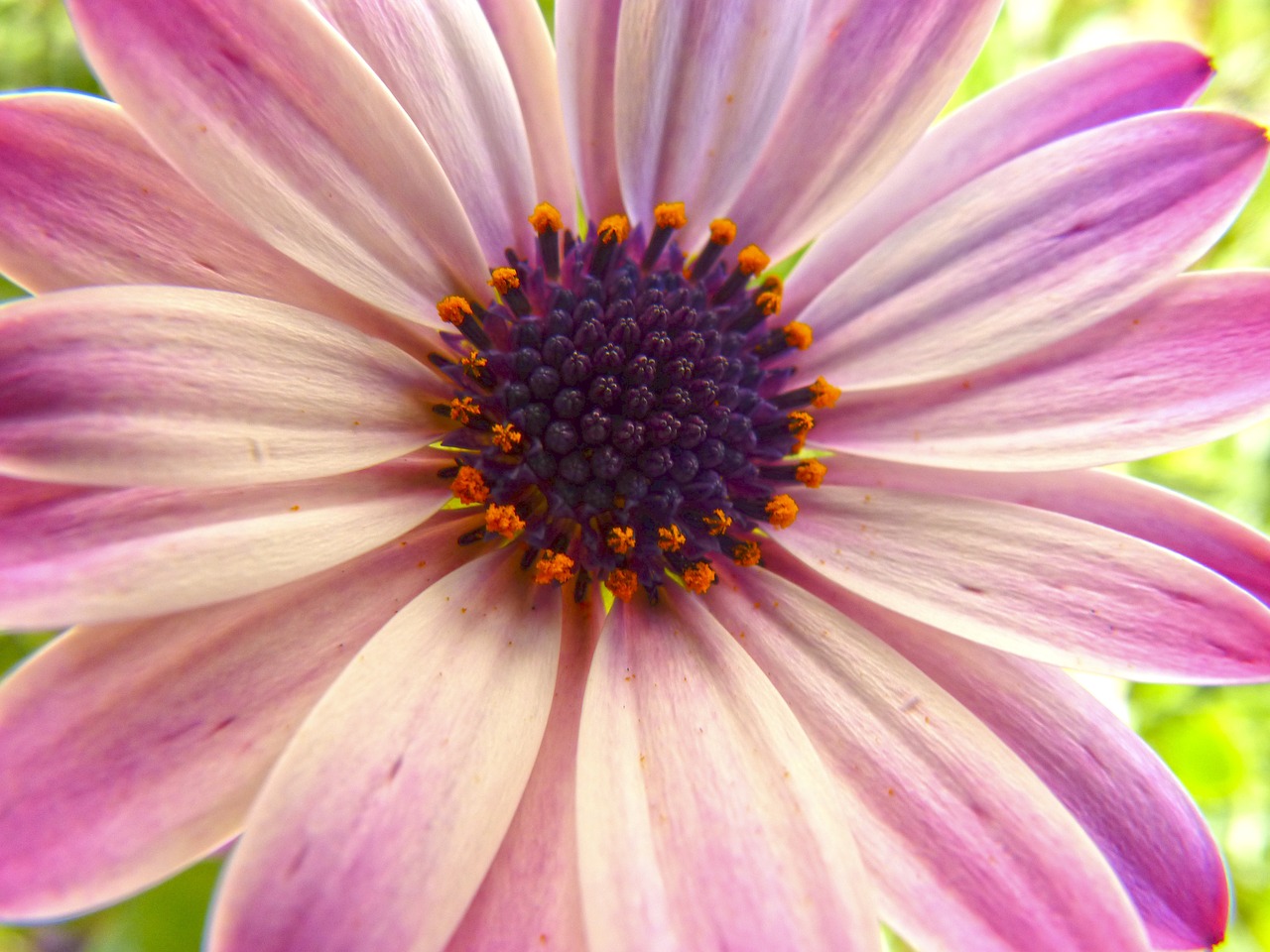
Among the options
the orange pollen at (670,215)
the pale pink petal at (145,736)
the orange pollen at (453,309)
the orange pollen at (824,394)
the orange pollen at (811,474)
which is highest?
the orange pollen at (670,215)

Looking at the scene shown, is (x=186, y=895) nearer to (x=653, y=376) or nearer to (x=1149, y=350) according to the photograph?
(x=653, y=376)

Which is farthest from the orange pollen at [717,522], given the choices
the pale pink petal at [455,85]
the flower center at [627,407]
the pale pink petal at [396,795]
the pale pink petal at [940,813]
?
the pale pink petal at [455,85]

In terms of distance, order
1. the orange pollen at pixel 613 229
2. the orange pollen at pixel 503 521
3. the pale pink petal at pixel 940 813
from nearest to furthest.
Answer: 1. the pale pink petal at pixel 940 813
2. the orange pollen at pixel 503 521
3. the orange pollen at pixel 613 229

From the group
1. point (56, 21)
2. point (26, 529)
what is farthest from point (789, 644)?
point (56, 21)

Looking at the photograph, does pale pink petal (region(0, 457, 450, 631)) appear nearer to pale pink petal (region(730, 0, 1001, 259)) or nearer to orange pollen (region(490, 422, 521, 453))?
orange pollen (region(490, 422, 521, 453))

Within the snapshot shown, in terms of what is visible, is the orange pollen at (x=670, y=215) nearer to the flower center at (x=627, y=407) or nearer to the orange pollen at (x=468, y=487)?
the flower center at (x=627, y=407)

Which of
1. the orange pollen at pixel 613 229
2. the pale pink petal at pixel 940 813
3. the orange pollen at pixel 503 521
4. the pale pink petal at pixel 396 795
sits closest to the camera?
the pale pink petal at pixel 396 795

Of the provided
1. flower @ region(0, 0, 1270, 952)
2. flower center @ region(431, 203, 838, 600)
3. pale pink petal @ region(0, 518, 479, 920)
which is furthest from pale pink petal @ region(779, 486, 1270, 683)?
pale pink petal @ region(0, 518, 479, 920)
